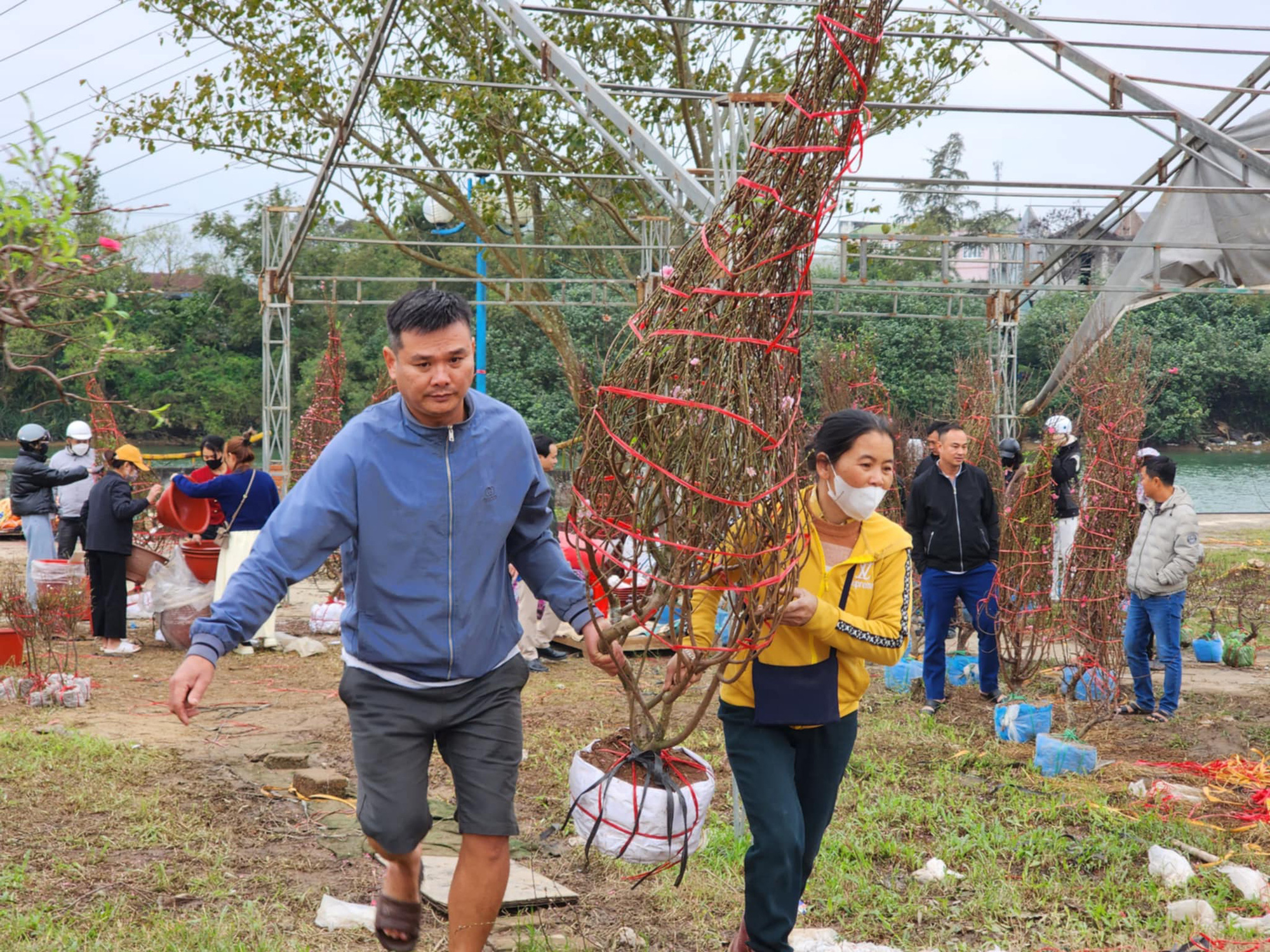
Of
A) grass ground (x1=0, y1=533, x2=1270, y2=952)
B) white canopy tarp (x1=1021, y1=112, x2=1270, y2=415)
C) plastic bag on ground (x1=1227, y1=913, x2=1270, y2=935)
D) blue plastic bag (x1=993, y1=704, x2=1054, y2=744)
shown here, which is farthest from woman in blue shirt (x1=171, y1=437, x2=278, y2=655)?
white canopy tarp (x1=1021, y1=112, x2=1270, y2=415)

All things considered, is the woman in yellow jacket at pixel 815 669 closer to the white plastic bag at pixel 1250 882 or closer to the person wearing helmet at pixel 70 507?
the white plastic bag at pixel 1250 882

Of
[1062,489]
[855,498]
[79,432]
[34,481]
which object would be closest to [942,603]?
[1062,489]

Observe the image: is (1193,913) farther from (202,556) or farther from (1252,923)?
(202,556)

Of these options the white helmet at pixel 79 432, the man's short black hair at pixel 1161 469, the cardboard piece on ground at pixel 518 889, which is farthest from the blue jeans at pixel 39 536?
the man's short black hair at pixel 1161 469

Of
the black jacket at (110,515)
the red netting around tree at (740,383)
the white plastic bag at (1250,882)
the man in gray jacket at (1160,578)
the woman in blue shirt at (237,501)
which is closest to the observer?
the red netting around tree at (740,383)

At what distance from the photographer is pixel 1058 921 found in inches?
153

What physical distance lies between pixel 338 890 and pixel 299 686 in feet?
13.5

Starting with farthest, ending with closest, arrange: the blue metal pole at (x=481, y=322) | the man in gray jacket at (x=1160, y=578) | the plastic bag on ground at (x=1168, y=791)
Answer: the blue metal pole at (x=481, y=322) → the man in gray jacket at (x=1160, y=578) → the plastic bag on ground at (x=1168, y=791)

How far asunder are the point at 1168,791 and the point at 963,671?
292cm

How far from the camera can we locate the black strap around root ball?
293 centimetres

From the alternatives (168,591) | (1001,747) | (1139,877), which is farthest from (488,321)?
(1139,877)

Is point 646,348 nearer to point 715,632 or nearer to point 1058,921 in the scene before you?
point 715,632

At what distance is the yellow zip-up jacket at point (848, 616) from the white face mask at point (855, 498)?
68 mm

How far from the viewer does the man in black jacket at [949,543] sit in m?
7.03
